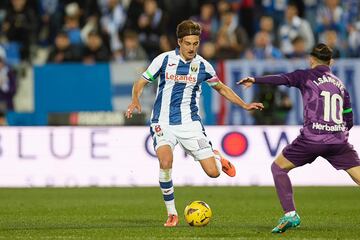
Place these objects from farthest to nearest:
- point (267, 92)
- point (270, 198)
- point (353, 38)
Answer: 1. point (353, 38)
2. point (267, 92)
3. point (270, 198)

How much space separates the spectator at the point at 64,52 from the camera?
74.1 feet

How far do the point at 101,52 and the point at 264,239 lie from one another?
12821 millimetres

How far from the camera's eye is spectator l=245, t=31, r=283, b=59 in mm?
21609

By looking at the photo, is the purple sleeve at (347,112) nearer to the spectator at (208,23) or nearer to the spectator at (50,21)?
the spectator at (208,23)

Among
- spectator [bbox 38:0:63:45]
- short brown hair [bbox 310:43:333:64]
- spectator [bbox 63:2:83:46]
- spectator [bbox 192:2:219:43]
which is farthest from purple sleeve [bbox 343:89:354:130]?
spectator [bbox 38:0:63:45]

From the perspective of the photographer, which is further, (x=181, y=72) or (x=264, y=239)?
(x=181, y=72)

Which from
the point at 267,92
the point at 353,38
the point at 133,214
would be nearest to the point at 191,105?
the point at 133,214

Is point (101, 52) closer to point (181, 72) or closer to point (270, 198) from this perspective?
point (270, 198)

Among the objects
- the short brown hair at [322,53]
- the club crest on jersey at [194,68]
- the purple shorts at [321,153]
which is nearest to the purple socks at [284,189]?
the purple shorts at [321,153]

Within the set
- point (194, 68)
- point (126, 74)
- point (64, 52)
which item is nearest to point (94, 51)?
point (64, 52)

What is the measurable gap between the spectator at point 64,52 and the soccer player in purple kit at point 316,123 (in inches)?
467

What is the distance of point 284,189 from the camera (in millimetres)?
11039

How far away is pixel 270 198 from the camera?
16.4 metres

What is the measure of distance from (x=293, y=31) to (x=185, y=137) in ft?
35.4
